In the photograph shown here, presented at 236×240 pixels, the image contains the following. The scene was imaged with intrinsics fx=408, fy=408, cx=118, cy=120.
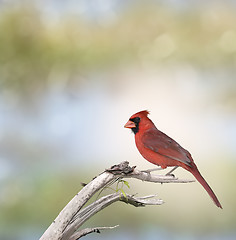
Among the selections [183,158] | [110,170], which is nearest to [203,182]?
[183,158]

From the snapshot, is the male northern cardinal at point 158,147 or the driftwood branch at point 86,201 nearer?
the driftwood branch at point 86,201

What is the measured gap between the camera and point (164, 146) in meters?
1.65

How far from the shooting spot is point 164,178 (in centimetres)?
164

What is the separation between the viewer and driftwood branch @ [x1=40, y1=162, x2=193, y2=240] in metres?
1.45

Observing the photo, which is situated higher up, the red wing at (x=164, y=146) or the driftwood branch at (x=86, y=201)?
the red wing at (x=164, y=146)

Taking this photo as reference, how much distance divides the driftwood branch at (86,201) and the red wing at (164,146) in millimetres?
94

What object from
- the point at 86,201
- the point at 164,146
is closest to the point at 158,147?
the point at 164,146

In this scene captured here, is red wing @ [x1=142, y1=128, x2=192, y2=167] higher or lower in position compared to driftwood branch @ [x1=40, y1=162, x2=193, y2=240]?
higher

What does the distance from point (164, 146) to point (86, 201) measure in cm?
40

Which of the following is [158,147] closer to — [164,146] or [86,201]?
[164,146]

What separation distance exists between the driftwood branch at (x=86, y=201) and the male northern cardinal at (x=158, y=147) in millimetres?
69

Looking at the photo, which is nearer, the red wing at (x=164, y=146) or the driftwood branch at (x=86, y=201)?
the driftwood branch at (x=86, y=201)

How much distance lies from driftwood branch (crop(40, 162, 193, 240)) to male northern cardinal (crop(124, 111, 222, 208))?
7 centimetres

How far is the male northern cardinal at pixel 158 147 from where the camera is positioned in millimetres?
1608
